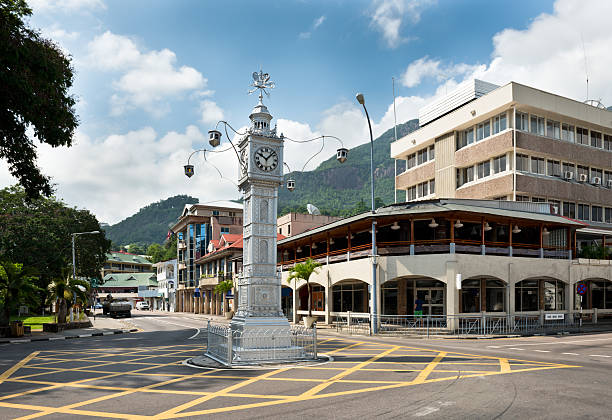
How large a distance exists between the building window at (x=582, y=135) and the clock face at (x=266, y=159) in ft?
133

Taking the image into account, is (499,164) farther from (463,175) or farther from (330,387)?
(330,387)

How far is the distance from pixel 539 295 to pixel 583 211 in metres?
16.6

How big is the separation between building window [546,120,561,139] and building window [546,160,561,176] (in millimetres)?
2334

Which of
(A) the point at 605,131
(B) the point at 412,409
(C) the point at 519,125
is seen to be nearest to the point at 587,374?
(B) the point at 412,409

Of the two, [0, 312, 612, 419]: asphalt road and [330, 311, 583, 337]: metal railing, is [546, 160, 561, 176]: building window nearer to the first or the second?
[330, 311, 583, 337]: metal railing

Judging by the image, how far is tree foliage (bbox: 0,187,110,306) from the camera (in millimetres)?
48031

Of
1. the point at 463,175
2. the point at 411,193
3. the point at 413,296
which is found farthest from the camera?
the point at 411,193

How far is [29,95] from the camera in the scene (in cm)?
2191

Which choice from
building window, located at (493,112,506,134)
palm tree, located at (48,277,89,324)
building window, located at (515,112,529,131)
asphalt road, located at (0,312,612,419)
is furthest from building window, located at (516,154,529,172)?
palm tree, located at (48,277,89,324)

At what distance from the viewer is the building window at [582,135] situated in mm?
47750

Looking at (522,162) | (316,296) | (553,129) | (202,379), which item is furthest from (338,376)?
A: (553,129)

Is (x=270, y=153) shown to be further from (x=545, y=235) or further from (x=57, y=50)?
(x=545, y=235)

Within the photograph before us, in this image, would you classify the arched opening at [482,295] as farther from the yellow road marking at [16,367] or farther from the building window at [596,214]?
the yellow road marking at [16,367]

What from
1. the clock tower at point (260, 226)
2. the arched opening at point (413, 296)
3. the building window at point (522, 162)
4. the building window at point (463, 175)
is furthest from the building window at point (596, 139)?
the clock tower at point (260, 226)
